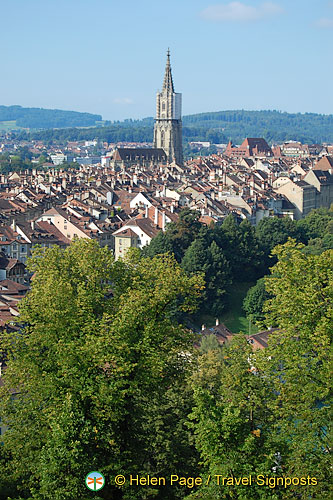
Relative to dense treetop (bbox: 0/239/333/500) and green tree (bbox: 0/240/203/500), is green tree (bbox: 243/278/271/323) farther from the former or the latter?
dense treetop (bbox: 0/239/333/500)

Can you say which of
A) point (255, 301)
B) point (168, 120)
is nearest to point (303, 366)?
point (255, 301)

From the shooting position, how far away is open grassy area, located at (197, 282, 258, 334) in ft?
177

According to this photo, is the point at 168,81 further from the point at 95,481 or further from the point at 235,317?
the point at 95,481

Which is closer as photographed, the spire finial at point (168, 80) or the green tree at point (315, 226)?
the green tree at point (315, 226)

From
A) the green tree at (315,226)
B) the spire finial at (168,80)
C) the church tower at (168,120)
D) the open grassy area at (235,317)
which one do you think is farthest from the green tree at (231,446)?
the spire finial at (168,80)

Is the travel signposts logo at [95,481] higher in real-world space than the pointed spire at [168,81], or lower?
lower

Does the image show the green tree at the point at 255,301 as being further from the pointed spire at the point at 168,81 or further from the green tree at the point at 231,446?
the pointed spire at the point at 168,81

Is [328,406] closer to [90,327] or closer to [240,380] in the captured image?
[240,380]

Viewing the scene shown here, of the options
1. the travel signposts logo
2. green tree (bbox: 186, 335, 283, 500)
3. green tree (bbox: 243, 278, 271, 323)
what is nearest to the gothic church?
green tree (bbox: 243, 278, 271, 323)

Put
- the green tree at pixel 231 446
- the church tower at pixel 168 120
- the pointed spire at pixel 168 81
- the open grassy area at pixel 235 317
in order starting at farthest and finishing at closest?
1. the pointed spire at pixel 168 81
2. the church tower at pixel 168 120
3. the open grassy area at pixel 235 317
4. the green tree at pixel 231 446

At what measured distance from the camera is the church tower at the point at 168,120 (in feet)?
516

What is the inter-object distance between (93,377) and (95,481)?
2629mm

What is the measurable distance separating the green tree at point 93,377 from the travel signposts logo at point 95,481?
0.15 meters

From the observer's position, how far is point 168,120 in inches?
6314
